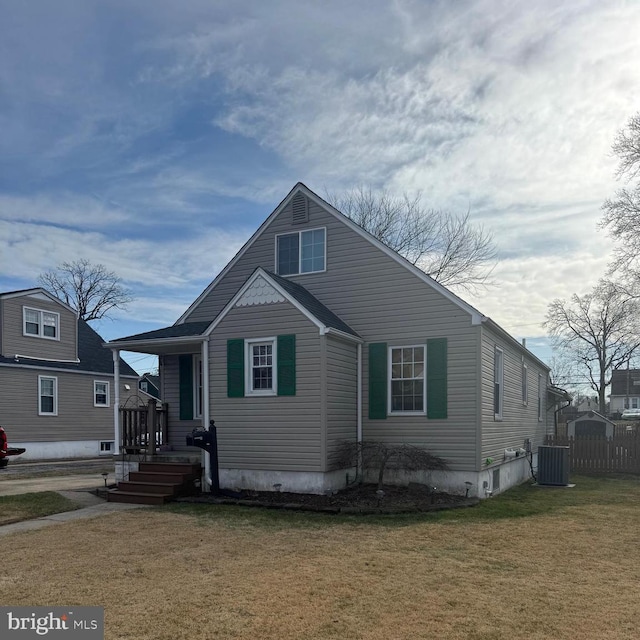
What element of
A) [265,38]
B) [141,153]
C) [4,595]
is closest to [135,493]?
[4,595]

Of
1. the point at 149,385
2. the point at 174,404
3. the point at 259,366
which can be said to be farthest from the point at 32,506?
the point at 149,385

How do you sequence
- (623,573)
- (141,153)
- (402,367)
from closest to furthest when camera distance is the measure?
(623,573) → (402,367) → (141,153)

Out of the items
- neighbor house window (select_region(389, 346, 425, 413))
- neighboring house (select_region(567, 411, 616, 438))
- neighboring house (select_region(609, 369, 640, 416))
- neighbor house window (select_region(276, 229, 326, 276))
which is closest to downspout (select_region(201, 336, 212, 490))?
neighbor house window (select_region(276, 229, 326, 276))

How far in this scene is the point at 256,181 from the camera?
1597 centimetres

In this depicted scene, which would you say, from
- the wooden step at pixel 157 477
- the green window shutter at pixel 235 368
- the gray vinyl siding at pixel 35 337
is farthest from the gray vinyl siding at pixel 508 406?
the gray vinyl siding at pixel 35 337

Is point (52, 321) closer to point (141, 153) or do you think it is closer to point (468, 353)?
point (141, 153)

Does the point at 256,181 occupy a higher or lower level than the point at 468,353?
higher

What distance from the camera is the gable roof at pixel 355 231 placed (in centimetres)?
1149

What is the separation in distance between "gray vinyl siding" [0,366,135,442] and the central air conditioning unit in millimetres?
18161

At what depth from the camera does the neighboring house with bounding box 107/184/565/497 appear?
11.1m

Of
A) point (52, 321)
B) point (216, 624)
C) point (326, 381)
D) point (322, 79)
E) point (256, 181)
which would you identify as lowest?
point (216, 624)

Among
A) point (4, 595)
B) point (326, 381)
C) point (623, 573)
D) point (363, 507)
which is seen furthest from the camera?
point (326, 381)

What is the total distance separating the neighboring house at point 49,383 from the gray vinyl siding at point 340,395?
579 inches

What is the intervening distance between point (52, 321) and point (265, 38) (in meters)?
16.2
